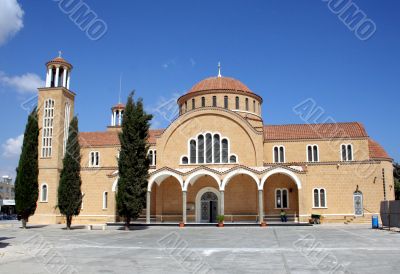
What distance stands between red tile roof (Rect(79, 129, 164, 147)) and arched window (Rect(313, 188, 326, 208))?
54.7ft

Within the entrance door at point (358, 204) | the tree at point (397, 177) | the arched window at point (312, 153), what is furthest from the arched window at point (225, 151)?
the tree at point (397, 177)

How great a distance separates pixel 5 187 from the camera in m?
95.2

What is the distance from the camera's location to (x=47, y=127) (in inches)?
1613

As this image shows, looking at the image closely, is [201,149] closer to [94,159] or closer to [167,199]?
[167,199]

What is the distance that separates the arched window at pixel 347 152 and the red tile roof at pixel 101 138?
18.4 metres

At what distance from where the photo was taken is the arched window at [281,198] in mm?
36844

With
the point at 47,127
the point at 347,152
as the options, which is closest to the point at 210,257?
the point at 347,152

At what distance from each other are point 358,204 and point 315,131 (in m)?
8.22

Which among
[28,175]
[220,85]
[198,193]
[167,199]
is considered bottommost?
[167,199]

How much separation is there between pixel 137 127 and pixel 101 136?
53.2 ft

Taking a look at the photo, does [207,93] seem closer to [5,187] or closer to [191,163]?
[191,163]

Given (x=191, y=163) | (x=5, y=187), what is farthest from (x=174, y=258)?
(x=5, y=187)

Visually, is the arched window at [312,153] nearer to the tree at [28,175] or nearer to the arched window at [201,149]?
the arched window at [201,149]

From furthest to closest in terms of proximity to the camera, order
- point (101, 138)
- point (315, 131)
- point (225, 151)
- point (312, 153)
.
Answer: point (101, 138), point (315, 131), point (312, 153), point (225, 151)
